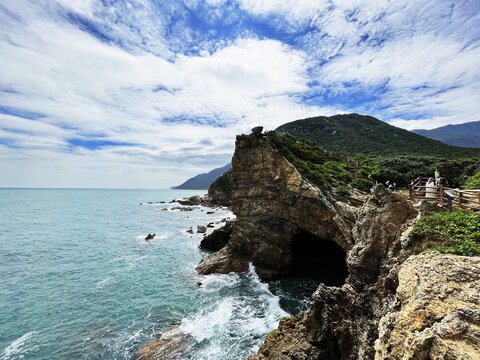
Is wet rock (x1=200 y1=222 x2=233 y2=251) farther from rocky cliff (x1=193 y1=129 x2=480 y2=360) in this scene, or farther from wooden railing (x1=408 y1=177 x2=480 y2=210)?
wooden railing (x1=408 y1=177 x2=480 y2=210)

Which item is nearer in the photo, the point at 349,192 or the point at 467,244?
the point at 467,244

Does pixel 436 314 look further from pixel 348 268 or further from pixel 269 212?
pixel 269 212

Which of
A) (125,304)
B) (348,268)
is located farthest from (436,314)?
(125,304)

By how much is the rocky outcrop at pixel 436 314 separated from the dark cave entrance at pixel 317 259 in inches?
653

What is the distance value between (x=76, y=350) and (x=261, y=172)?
19.8 m

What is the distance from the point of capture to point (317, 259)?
1082 inches

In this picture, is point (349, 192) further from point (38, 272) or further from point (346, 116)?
point (346, 116)

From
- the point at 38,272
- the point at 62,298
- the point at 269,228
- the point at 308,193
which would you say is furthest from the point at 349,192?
the point at 38,272

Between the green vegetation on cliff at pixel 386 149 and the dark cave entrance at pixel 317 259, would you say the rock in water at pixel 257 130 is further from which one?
the green vegetation on cliff at pixel 386 149

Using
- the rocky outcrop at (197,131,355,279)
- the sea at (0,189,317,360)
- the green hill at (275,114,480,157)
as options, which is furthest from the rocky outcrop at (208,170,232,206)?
the rocky outcrop at (197,131,355,279)

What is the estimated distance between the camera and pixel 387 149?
7162 centimetres

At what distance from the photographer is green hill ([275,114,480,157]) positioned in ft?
221

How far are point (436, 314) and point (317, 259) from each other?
78.9ft

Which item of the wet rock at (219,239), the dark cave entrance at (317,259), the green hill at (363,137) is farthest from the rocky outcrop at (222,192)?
the dark cave entrance at (317,259)
